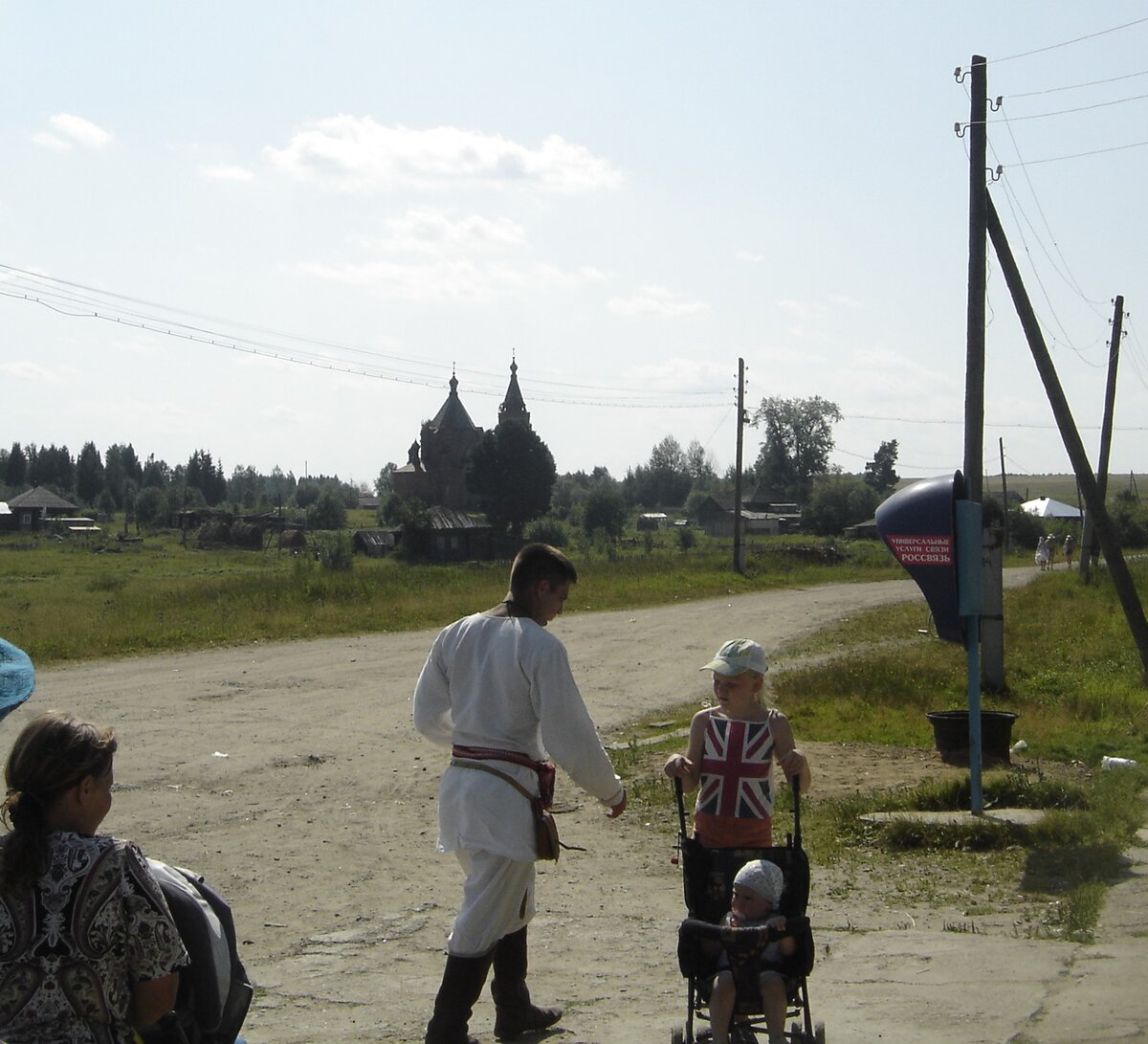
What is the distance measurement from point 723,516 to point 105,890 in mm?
112158

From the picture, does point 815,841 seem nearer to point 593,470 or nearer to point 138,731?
point 138,731

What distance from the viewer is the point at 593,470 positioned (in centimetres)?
17025

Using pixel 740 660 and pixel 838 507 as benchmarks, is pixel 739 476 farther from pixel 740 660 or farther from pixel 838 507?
pixel 838 507

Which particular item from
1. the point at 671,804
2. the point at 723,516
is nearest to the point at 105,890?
the point at 671,804

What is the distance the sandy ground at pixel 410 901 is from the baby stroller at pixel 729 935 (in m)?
0.49

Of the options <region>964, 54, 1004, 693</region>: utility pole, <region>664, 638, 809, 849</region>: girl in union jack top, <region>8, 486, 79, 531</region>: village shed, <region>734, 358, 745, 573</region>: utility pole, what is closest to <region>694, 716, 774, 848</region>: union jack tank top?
<region>664, 638, 809, 849</region>: girl in union jack top

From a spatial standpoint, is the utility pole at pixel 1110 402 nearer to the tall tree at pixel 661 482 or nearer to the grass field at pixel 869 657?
the grass field at pixel 869 657

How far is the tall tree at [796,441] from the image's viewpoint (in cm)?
12644

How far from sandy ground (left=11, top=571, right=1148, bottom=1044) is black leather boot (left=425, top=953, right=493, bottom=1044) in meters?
0.42

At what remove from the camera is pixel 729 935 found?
4242mm

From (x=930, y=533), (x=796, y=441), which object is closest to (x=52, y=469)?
(x=796, y=441)

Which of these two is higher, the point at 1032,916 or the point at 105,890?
the point at 105,890

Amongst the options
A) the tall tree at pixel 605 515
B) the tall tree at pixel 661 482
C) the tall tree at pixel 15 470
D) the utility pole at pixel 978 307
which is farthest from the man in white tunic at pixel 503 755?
the tall tree at pixel 15 470

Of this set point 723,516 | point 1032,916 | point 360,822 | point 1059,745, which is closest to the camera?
point 1032,916
